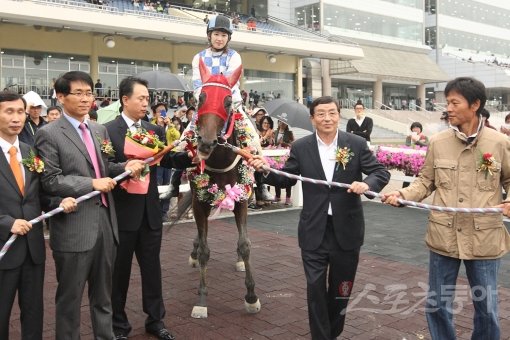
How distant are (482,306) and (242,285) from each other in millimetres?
3025

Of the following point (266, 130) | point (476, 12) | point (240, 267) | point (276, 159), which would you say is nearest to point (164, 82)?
point (266, 130)

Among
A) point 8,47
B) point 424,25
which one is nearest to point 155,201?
point 8,47

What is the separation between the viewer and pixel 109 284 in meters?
3.79

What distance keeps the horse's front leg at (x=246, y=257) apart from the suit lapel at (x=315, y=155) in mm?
1538

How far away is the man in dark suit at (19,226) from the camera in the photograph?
330 cm

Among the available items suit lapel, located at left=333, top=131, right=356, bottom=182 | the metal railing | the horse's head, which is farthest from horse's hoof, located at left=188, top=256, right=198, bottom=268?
the metal railing

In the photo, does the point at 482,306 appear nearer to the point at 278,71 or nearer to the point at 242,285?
the point at 242,285

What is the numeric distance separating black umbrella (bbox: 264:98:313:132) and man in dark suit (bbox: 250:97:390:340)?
905cm

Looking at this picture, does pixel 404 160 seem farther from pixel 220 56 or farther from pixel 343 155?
pixel 343 155

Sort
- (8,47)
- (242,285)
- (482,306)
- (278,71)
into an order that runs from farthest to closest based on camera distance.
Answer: (278,71)
(8,47)
(242,285)
(482,306)

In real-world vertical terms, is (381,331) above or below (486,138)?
below

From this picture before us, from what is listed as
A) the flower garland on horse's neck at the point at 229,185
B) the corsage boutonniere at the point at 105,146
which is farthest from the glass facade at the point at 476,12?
the corsage boutonniere at the point at 105,146

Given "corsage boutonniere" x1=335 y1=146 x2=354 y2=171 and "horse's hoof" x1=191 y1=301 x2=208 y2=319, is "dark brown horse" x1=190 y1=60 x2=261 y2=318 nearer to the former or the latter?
"horse's hoof" x1=191 y1=301 x2=208 y2=319

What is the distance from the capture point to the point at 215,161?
500cm
